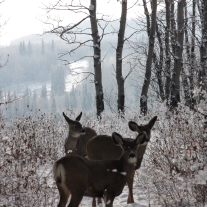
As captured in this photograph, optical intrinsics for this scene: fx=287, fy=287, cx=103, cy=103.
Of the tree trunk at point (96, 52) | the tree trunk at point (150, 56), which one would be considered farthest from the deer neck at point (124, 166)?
the tree trunk at point (150, 56)

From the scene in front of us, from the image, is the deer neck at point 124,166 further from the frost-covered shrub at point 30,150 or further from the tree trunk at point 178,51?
the tree trunk at point 178,51

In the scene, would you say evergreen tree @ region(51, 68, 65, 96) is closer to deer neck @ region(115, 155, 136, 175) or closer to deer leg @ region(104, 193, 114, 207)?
deer neck @ region(115, 155, 136, 175)

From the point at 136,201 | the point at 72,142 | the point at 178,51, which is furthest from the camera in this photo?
the point at 178,51

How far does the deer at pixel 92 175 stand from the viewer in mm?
3422

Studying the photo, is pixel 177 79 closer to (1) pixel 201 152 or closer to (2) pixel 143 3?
(2) pixel 143 3

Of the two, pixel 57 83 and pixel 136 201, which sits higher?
pixel 57 83

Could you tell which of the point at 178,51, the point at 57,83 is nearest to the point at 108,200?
the point at 178,51

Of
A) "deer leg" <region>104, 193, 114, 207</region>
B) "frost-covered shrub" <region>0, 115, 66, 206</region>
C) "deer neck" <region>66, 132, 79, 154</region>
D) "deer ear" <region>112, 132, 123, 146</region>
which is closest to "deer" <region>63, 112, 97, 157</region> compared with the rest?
"deer neck" <region>66, 132, 79, 154</region>

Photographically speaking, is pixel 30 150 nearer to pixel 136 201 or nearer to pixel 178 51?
pixel 136 201

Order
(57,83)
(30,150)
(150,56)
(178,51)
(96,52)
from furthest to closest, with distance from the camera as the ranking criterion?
(57,83), (150,56), (96,52), (178,51), (30,150)

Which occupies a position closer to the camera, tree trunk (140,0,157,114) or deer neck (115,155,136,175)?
deer neck (115,155,136,175)

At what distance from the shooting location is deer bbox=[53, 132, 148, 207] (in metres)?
3.42

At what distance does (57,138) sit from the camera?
26.8 feet

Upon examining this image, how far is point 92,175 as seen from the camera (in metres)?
3.60
